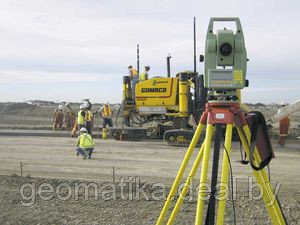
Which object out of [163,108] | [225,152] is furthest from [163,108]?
[225,152]

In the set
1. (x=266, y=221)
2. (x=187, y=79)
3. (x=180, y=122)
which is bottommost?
(x=266, y=221)

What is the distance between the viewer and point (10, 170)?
11.8 meters

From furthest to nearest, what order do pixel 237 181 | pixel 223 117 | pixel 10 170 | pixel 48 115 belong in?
pixel 48 115 → pixel 10 170 → pixel 237 181 → pixel 223 117

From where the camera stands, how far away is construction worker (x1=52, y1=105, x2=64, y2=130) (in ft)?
83.0

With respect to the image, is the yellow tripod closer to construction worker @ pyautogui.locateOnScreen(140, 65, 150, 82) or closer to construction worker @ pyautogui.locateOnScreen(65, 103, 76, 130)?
construction worker @ pyautogui.locateOnScreen(140, 65, 150, 82)

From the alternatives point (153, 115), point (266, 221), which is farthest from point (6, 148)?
point (266, 221)

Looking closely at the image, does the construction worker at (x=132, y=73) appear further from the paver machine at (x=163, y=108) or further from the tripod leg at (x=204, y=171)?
the tripod leg at (x=204, y=171)

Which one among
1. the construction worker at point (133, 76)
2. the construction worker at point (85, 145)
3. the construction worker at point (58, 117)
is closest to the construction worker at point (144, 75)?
the construction worker at point (133, 76)

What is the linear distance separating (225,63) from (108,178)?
693 centimetres

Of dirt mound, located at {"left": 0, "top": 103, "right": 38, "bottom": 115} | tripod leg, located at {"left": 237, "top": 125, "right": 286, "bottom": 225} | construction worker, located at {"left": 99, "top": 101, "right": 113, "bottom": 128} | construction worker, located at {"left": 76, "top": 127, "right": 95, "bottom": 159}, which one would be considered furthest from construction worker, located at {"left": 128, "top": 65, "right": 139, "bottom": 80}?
dirt mound, located at {"left": 0, "top": 103, "right": 38, "bottom": 115}

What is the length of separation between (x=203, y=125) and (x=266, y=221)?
2756 mm

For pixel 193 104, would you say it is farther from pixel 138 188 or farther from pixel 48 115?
pixel 48 115

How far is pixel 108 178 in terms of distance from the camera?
1041 cm

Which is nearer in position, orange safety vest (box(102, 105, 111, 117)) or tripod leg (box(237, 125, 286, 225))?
tripod leg (box(237, 125, 286, 225))
